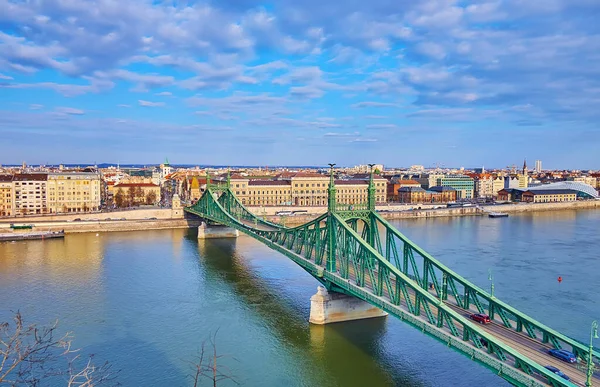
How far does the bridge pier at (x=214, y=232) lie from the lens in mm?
49438

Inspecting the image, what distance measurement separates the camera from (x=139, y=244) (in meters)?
44.8

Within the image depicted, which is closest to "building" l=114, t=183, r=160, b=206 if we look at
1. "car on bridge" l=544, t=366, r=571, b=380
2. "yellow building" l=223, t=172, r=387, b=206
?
"yellow building" l=223, t=172, r=387, b=206

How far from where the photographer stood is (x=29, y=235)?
1873 inches

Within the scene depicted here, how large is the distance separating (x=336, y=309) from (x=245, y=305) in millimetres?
5592

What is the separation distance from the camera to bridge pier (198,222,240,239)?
49.4 m

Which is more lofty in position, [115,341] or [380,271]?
[380,271]

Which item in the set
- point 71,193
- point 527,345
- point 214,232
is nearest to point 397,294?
point 527,345

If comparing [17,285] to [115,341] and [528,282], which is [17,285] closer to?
[115,341]

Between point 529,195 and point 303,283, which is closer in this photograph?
point 303,283

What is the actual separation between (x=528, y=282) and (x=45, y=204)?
182ft

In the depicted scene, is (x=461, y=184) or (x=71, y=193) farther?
(x=461, y=184)

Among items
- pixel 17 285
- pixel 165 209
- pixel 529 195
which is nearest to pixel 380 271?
pixel 17 285

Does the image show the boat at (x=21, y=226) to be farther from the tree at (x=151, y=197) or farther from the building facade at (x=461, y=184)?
the building facade at (x=461, y=184)

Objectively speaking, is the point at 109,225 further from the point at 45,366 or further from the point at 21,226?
the point at 45,366
